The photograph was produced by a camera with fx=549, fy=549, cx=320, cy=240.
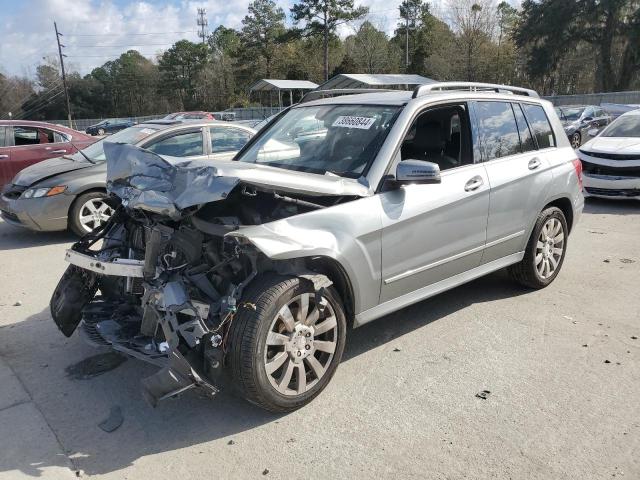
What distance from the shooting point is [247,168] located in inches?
Answer: 131

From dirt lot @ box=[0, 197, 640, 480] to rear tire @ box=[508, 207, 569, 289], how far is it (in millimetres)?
342

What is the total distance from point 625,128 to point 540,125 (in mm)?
6917

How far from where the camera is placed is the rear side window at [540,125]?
5129 millimetres

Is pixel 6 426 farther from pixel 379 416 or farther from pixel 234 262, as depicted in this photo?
pixel 379 416

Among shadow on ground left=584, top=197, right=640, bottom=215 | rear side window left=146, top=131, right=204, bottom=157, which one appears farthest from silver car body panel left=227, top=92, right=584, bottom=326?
shadow on ground left=584, top=197, right=640, bottom=215

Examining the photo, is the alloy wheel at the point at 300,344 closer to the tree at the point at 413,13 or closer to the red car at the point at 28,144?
the red car at the point at 28,144

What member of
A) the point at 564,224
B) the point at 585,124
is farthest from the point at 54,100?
the point at 564,224

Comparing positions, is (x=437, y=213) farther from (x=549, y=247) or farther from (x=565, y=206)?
(x=565, y=206)

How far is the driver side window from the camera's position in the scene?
445cm

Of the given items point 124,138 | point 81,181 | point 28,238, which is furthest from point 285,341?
point 28,238

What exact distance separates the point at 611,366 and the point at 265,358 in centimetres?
249

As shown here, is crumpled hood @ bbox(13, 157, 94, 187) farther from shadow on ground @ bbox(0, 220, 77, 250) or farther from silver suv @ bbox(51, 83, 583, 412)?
silver suv @ bbox(51, 83, 583, 412)

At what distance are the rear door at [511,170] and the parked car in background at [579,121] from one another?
14751 mm

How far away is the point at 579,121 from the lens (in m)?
19.1
